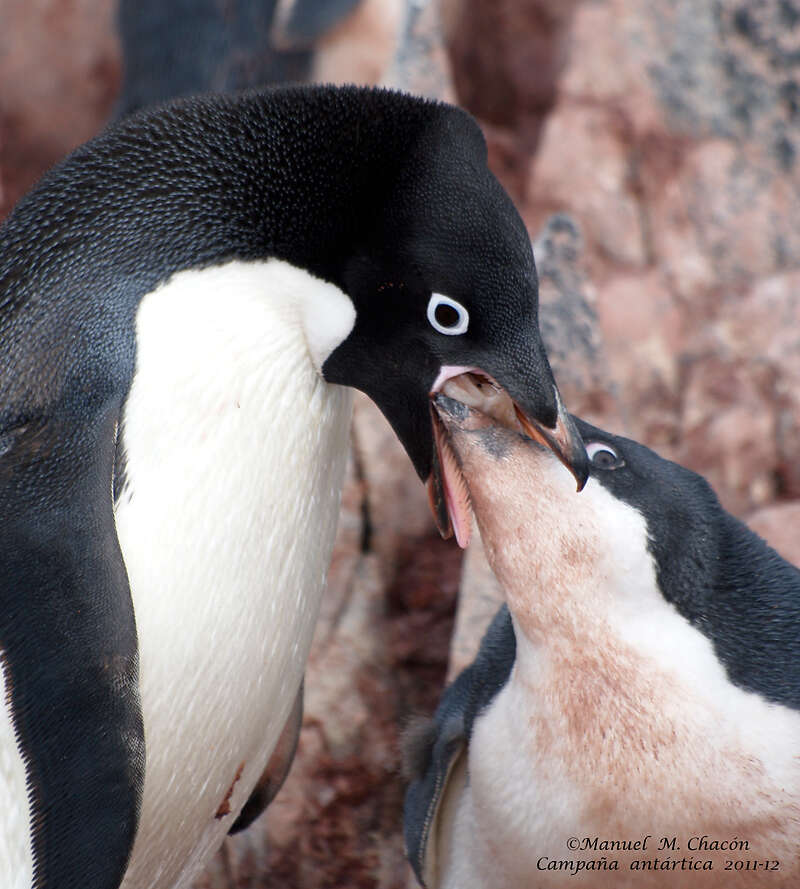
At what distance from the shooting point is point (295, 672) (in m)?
1.75

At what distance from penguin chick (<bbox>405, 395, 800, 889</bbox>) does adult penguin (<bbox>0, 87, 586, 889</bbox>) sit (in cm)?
13

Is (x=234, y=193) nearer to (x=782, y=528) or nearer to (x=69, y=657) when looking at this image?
(x=69, y=657)

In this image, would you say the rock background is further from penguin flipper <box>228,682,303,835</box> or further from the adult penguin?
the adult penguin

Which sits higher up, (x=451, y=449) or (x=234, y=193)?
(x=234, y=193)

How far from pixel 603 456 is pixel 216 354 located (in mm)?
608

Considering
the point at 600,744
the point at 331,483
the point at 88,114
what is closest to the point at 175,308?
the point at 331,483

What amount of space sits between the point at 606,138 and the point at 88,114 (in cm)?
209

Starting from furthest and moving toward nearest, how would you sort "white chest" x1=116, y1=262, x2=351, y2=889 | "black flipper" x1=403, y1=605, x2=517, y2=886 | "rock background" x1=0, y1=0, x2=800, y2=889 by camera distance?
"rock background" x1=0, y1=0, x2=800, y2=889 → "black flipper" x1=403, y1=605, x2=517, y2=886 → "white chest" x1=116, y1=262, x2=351, y2=889

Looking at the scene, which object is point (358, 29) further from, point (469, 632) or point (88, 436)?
point (88, 436)

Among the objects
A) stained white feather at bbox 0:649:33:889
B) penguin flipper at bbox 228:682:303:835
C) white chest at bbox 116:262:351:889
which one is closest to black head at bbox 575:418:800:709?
white chest at bbox 116:262:351:889

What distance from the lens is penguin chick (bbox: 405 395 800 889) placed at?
1597mm

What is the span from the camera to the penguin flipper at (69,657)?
1.31 metres

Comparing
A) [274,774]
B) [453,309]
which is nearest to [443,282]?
[453,309]

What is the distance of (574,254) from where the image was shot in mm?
2869
